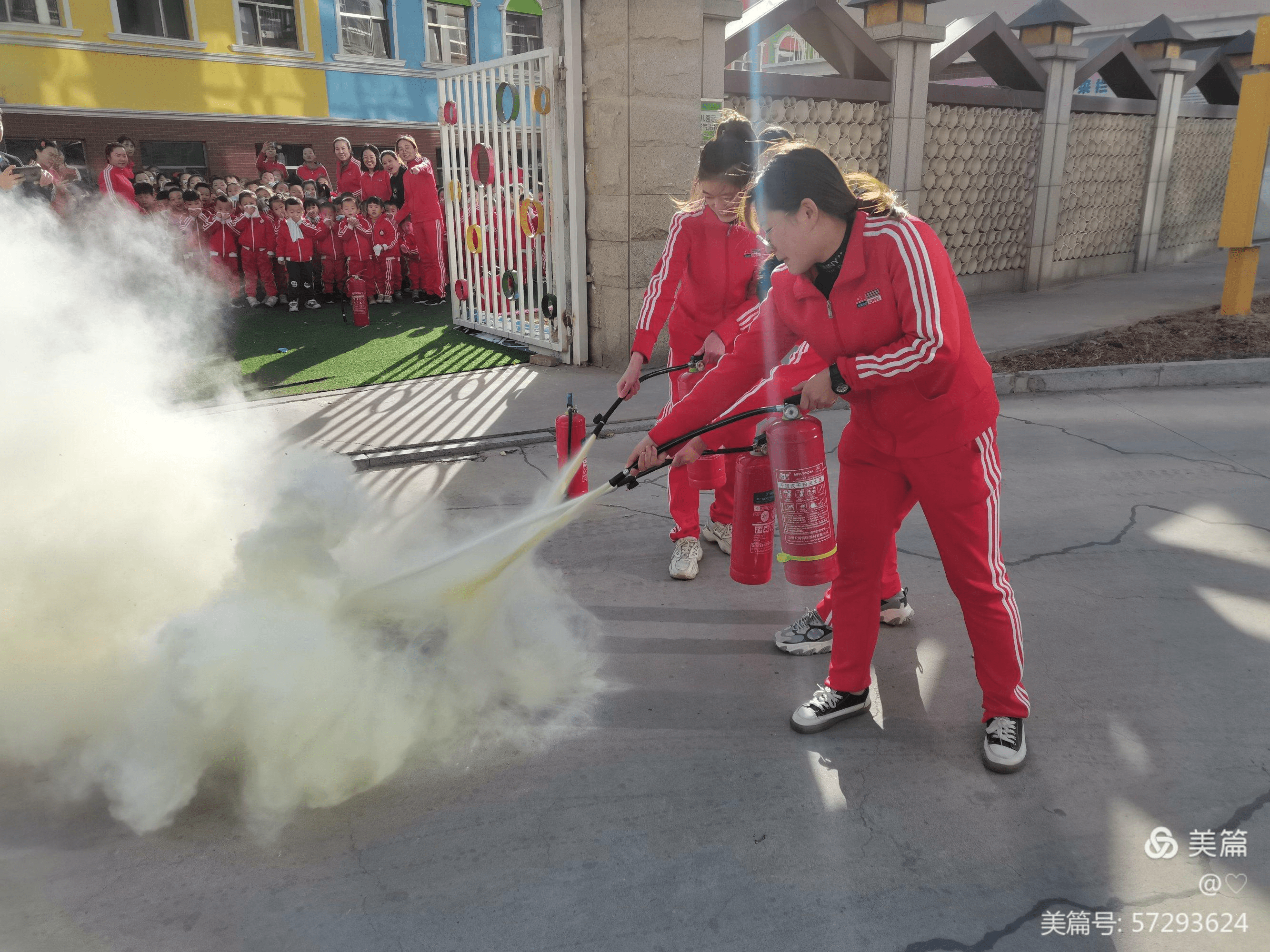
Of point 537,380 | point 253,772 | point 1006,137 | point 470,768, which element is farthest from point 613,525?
point 1006,137

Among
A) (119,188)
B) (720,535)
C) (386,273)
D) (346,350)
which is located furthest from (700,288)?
(119,188)

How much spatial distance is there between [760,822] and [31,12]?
2068 cm

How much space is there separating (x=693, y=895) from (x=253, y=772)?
1.40m

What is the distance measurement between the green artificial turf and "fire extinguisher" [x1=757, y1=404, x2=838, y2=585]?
5.74 meters

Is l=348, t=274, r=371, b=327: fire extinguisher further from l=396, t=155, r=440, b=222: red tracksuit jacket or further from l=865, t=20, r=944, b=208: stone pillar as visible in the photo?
l=865, t=20, r=944, b=208: stone pillar

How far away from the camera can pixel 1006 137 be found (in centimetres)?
1223

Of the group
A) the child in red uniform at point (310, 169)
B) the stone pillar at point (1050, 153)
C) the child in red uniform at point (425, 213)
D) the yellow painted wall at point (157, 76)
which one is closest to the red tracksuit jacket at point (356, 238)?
the child in red uniform at point (425, 213)

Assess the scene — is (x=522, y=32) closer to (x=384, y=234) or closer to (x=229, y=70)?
(x=229, y=70)

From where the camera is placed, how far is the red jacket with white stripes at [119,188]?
10750 mm

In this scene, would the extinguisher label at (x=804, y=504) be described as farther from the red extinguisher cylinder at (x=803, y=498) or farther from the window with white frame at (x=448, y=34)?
the window with white frame at (x=448, y=34)

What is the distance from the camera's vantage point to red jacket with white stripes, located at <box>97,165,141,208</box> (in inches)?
423

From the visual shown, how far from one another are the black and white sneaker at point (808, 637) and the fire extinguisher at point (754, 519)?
364mm

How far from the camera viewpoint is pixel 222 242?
37.8 feet

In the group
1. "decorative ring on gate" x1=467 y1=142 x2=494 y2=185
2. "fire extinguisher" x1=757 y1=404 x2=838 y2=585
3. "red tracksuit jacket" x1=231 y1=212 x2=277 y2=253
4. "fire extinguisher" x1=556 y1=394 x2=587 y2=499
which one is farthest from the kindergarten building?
Result: "fire extinguisher" x1=757 y1=404 x2=838 y2=585
